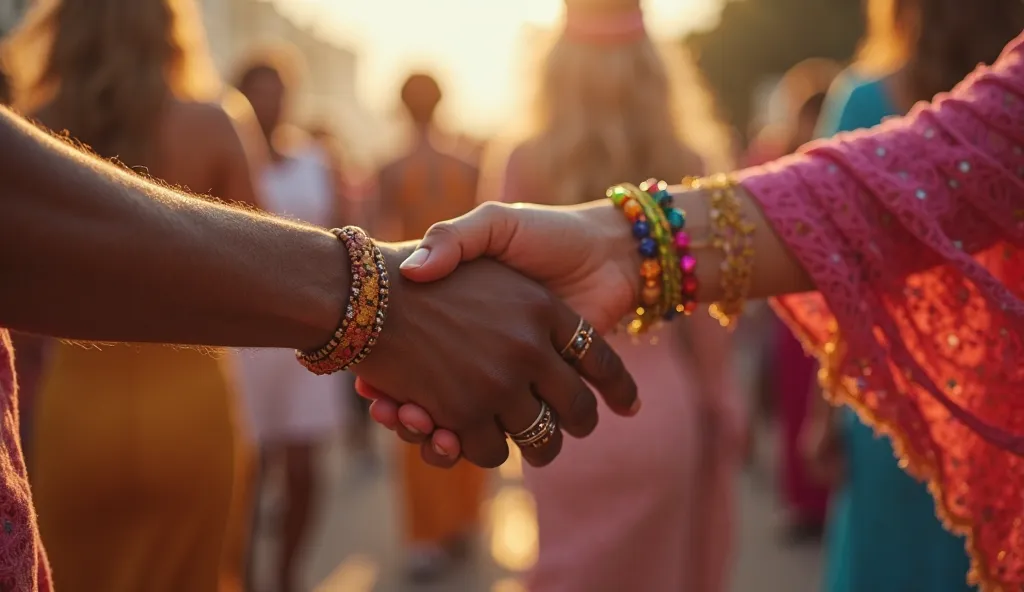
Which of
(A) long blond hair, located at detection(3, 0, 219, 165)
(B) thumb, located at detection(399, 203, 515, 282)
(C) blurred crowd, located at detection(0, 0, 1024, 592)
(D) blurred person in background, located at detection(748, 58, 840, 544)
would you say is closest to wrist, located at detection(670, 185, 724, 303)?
(B) thumb, located at detection(399, 203, 515, 282)

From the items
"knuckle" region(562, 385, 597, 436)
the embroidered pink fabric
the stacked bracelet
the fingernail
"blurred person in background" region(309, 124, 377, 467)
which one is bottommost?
the embroidered pink fabric

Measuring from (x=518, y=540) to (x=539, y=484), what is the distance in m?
3.05

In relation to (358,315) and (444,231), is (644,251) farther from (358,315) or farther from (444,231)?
Result: (358,315)

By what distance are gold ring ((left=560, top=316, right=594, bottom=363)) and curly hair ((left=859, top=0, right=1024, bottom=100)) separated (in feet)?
5.37

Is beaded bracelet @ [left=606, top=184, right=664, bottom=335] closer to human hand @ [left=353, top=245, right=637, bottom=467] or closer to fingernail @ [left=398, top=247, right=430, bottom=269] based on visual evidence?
human hand @ [left=353, top=245, right=637, bottom=467]

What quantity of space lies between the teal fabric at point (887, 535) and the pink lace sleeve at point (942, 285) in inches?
34.5

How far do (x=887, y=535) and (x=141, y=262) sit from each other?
2199mm

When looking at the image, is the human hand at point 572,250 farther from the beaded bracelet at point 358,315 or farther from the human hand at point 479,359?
the beaded bracelet at point 358,315

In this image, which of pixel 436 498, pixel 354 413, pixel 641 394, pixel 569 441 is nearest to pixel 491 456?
pixel 569 441

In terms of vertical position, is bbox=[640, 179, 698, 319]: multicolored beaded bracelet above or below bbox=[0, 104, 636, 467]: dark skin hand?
above

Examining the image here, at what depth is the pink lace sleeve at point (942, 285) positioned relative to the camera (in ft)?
5.40

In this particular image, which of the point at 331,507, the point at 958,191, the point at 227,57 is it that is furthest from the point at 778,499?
the point at 227,57

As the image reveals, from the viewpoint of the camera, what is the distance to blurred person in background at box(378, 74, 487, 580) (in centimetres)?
546

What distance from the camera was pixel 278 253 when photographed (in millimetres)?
1517
